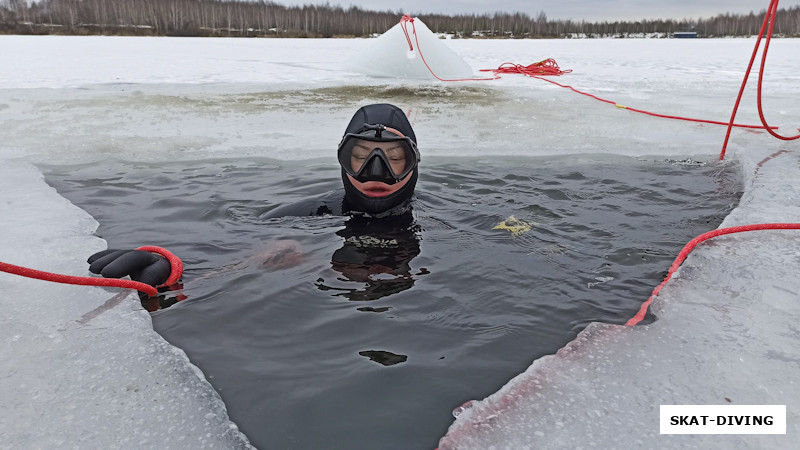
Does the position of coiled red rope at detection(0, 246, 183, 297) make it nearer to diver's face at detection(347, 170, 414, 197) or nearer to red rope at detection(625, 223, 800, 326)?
diver's face at detection(347, 170, 414, 197)

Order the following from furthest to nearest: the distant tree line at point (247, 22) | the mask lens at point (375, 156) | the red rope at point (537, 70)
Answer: the distant tree line at point (247, 22), the red rope at point (537, 70), the mask lens at point (375, 156)

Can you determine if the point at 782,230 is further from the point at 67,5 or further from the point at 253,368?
the point at 67,5

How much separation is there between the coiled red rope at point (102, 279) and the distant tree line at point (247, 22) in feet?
108

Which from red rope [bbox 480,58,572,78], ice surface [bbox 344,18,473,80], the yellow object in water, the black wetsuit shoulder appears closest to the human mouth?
the black wetsuit shoulder

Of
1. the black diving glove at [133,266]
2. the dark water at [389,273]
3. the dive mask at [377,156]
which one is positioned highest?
the dive mask at [377,156]

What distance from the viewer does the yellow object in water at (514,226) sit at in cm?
318

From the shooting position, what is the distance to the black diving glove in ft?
7.36

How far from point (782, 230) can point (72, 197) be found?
13.9 feet

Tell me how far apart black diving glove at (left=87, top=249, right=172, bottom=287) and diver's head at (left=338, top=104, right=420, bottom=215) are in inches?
47.2

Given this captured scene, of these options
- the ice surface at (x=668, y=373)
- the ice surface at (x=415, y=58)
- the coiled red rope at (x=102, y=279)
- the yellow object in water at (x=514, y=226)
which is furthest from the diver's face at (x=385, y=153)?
the ice surface at (x=415, y=58)

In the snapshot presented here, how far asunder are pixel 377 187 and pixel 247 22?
47.4m

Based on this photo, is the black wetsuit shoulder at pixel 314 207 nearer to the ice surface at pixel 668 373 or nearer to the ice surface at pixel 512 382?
the ice surface at pixel 512 382

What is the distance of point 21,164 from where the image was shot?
13.9 feet

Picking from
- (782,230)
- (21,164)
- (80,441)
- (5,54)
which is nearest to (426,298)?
(80,441)
